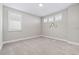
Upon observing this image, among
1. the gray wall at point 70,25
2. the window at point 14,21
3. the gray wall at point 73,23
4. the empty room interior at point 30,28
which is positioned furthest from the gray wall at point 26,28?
the gray wall at point 73,23

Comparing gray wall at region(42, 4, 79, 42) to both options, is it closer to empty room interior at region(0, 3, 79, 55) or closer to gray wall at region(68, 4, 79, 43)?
gray wall at region(68, 4, 79, 43)

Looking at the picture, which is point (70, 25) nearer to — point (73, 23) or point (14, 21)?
point (73, 23)

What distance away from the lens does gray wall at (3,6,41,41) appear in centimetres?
184

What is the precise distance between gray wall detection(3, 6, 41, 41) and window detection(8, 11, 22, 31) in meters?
0.10

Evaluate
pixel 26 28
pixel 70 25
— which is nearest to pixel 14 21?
pixel 26 28

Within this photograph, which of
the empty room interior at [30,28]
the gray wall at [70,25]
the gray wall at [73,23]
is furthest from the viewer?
the gray wall at [73,23]

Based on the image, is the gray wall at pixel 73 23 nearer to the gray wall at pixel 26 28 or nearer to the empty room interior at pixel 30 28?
the empty room interior at pixel 30 28

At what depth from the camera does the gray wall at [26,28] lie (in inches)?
72.4

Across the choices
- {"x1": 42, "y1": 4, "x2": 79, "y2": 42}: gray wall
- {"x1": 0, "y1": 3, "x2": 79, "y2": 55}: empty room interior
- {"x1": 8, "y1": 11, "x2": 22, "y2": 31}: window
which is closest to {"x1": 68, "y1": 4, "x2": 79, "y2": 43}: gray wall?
{"x1": 42, "y1": 4, "x2": 79, "y2": 42}: gray wall

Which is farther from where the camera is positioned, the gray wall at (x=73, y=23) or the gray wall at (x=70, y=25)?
the gray wall at (x=73, y=23)

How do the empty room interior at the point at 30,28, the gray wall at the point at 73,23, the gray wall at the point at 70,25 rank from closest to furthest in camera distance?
the empty room interior at the point at 30,28 < the gray wall at the point at 70,25 < the gray wall at the point at 73,23

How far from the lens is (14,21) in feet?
5.88

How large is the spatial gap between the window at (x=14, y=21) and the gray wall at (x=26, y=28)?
0.10 m
